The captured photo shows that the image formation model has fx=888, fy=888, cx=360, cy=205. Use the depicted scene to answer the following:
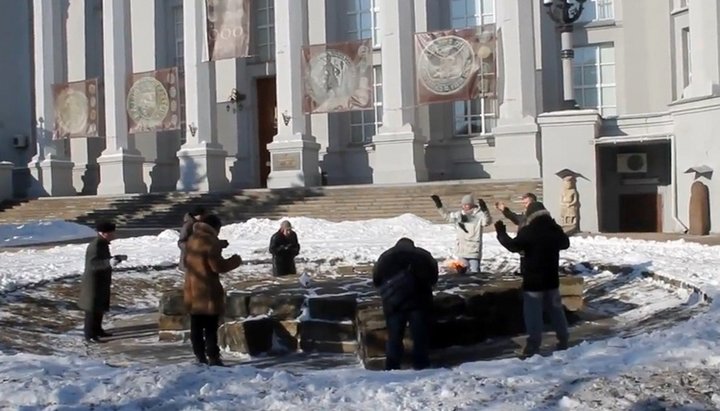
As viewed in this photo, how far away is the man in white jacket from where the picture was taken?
40.1 ft

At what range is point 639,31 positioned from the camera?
27906mm

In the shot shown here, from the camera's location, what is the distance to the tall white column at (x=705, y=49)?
846 inches

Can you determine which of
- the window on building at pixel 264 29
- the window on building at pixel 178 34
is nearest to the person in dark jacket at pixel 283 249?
the window on building at pixel 264 29

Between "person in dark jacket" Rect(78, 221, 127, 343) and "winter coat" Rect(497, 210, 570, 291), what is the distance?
514cm

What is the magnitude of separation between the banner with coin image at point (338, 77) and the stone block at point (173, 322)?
16.9 meters

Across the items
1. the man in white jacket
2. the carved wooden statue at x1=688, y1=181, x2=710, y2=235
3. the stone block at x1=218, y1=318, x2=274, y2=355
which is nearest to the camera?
the stone block at x1=218, y1=318, x2=274, y2=355

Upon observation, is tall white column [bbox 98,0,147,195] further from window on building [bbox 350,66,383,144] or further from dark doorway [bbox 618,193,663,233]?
dark doorway [bbox 618,193,663,233]

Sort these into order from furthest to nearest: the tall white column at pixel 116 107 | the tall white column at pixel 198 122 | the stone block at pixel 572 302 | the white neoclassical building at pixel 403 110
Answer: the tall white column at pixel 116 107 < the tall white column at pixel 198 122 < the white neoclassical building at pixel 403 110 < the stone block at pixel 572 302

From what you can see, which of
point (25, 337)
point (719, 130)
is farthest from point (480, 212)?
point (719, 130)

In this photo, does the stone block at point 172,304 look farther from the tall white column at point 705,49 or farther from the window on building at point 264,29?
the window on building at point 264,29

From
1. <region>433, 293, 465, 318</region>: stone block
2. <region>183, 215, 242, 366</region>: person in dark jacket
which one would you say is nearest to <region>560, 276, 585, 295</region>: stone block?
<region>433, 293, 465, 318</region>: stone block

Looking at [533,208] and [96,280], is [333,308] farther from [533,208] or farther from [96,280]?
[96,280]

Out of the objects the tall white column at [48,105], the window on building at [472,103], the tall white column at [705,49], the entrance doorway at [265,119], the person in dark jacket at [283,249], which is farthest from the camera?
the tall white column at [48,105]

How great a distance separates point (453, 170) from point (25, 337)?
2063 centimetres
